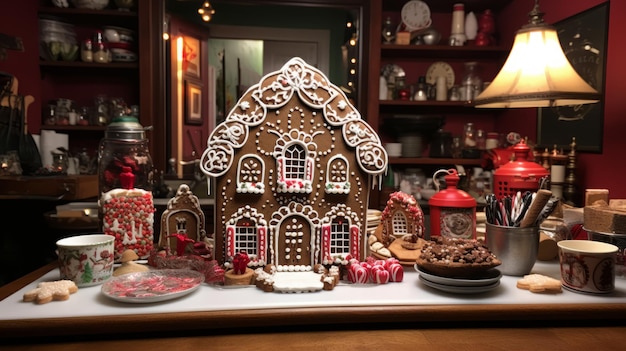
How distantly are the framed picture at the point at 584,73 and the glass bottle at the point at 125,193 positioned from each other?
2062 mm

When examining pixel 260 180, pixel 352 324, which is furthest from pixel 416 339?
pixel 260 180

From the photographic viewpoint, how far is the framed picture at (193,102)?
128 inches

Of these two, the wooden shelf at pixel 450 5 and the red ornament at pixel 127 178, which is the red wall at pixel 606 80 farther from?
the red ornament at pixel 127 178

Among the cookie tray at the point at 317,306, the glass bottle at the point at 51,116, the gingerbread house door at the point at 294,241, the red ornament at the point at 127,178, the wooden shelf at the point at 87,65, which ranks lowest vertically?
the cookie tray at the point at 317,306

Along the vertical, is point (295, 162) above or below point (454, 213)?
above

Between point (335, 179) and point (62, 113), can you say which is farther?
point (62, 113)

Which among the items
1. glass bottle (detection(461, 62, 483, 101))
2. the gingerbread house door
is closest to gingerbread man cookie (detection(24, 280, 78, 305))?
the gingerbread house door

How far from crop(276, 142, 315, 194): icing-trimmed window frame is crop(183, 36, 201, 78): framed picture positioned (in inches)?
94.8

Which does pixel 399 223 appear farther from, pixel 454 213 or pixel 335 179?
pixel 335 179

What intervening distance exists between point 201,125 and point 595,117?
2389 mm

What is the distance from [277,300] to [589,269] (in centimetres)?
63

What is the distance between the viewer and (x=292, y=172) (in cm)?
108

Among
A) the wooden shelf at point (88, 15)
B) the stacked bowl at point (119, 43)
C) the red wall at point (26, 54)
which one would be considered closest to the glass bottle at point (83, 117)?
the red wall at point (26, 54)

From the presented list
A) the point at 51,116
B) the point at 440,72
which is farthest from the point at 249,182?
the point at 440,72
